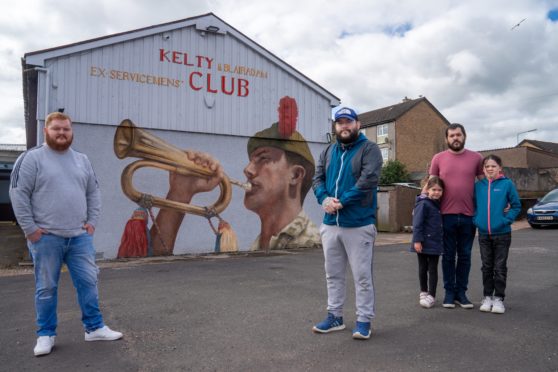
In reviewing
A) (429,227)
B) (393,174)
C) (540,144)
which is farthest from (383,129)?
(429,227)

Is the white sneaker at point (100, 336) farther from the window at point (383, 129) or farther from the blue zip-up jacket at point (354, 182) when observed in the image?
the window at point (383, 129)

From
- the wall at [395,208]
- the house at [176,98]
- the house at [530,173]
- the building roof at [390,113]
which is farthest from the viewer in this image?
the building roof at [390,113]

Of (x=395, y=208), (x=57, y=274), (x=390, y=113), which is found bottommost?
(x=395, y=208)

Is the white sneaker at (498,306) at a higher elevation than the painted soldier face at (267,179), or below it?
below

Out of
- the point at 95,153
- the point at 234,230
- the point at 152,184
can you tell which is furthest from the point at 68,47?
the point at 234,230

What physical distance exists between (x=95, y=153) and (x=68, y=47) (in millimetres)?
2308

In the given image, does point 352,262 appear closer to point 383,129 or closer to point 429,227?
point 429,227

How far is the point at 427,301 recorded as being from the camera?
16.6ft

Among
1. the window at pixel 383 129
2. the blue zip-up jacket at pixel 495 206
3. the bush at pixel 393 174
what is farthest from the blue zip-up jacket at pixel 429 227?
the window at pixel 383 129

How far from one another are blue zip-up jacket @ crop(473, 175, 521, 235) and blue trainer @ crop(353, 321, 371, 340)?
198 centimetres

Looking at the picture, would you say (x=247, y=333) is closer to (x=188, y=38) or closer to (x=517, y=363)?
(x=517, y=363)

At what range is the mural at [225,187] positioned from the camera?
10164 millimetres

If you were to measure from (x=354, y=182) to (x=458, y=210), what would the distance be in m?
1.72

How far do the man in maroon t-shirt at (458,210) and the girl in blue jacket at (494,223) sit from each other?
0.11 metres
